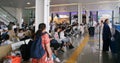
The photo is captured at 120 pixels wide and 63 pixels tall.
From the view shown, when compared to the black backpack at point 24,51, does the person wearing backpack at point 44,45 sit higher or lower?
higher

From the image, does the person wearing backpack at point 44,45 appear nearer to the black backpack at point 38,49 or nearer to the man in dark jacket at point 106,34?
the black backpack at point 38,49

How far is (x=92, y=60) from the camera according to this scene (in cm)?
722

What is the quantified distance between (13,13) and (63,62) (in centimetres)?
1798

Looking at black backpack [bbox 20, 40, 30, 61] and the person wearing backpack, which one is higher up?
the person wearing backpack

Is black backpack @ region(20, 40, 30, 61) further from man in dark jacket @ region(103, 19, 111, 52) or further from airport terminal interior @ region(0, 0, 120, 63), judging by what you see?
man in dark jacket @ region(103, 19, 111, 52)

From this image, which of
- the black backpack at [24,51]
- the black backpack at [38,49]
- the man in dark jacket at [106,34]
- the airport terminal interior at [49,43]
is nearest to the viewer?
the black backpack at [38,49]

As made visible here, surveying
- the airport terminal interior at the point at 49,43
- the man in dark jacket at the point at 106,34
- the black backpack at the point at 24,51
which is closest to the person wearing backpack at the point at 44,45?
the airport terminal interior at the point at 49,43

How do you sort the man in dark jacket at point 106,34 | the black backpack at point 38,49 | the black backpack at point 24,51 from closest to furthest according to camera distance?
the black backpack at point 38,49 < the black backpack at point 24,51 < the man in dark jacket at point 106,34

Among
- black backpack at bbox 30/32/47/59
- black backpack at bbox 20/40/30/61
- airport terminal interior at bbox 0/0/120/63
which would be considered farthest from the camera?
black backpack at bbox 20/40/30/61

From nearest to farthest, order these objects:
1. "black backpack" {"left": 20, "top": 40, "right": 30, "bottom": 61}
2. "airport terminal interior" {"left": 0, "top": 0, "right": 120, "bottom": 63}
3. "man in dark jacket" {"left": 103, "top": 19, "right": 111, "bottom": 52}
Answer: "airport terminal interior" {"left": 0, "top": 0, "right": 120, "bottom": 63}
"black backpack" {"left": 20, "top": 40, "right": 30, "bottom": 61}
"man in dark jacket" {"left": 103, "top": 19, "right": 111, "bottom": 52}

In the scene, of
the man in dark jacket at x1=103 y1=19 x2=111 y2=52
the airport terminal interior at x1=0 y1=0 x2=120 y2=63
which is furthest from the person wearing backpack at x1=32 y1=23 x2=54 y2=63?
the man in dark jacket at x1=103 y1=19 x2=111 y2=52

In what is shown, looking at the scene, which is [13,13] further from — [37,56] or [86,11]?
[37,56]

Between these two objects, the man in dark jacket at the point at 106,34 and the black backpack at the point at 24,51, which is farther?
the man in dark jacket at the point at 106,34

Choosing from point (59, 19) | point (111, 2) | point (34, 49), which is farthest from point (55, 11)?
point (34, 49)
